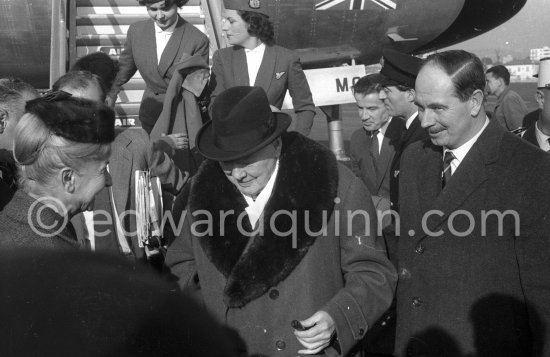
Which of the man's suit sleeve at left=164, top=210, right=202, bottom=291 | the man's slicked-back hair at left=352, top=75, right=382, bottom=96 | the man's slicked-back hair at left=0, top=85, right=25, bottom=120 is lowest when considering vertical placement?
the man's slicked-back hair at left=352, top=75, right=382, bottom=96

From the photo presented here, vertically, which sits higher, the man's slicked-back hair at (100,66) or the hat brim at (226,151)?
the hat brim at (226,151)

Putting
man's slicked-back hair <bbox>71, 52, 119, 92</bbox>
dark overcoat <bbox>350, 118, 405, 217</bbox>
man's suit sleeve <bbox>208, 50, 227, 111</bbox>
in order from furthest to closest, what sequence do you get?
man's suit sleeve <bbox>208, 50, 227, 111</bbox> → dark overcoat <bbox>350, 118, 405, 217</bbox> → man's slicked-back hair <bbox>71, 52, 119, 92</bbox>

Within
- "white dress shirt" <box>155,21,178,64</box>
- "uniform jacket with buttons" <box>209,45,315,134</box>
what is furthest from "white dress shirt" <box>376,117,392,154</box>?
"white dress shirt" <box>155,21,178,64</box>

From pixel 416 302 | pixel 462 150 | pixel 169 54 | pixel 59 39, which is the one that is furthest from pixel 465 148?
pixel 59 39

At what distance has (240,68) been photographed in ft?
18.2

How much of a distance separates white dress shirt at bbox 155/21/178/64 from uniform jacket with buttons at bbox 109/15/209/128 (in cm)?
3

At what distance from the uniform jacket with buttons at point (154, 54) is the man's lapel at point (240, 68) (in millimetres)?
272

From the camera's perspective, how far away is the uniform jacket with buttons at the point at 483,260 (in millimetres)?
2516

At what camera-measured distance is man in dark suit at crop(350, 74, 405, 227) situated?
4871mm

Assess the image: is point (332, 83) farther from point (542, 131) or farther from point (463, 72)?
point (463, 72)

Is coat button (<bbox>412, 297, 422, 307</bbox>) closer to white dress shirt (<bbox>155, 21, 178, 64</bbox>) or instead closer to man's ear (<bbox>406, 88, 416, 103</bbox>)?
man's ear (<bbox>406, 88, 416, 103</bbox>)

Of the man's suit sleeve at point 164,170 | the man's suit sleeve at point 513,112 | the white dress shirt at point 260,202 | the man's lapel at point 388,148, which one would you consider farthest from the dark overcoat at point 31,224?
the man's suit sleeve at point 513,112

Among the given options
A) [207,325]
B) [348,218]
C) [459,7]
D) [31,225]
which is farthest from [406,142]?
[459,7]

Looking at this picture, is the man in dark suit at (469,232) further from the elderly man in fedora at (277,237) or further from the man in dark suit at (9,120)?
the man in dark suit at (9,120)
